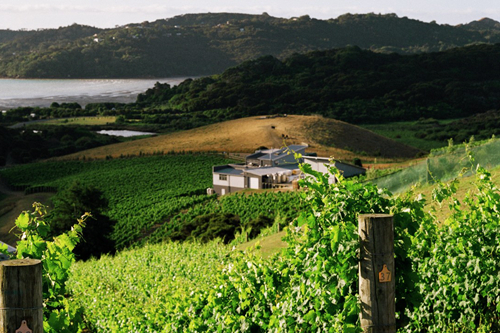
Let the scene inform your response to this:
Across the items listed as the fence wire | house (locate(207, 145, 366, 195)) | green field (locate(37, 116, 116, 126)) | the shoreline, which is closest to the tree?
house (locate(207, 145, 366, 195))

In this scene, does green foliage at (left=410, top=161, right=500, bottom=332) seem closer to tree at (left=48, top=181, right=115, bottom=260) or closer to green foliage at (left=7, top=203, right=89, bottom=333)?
green foliage at (left=7, top=203, right=89, bottom=333)

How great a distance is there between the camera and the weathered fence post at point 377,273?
12.9 ft

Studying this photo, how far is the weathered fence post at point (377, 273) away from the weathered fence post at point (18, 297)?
72.7 inches

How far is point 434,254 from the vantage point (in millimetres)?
6805

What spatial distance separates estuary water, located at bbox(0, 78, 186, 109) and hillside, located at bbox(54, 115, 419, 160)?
53268 millimetres

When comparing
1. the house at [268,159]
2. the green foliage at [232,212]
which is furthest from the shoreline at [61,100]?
the green foliage at [232,212]

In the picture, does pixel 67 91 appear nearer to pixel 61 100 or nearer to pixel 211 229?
pixel 61 100

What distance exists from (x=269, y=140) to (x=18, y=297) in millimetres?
87362

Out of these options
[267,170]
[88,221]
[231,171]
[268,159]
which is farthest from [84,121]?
[88,221]

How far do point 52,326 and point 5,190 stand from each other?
74.3 metres

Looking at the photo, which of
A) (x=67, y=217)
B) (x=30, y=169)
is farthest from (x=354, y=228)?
(x=30, y=169)

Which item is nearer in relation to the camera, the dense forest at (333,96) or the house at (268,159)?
the house at (268,159)

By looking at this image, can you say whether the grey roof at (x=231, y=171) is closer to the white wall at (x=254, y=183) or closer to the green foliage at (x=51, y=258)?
the white wall at (x=254, y=183)

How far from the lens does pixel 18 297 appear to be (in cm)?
363
